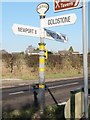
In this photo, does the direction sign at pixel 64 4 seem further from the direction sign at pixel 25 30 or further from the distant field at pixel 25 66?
the distant field at pixel 25 66

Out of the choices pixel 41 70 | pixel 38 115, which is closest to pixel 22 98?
pixel 38 115

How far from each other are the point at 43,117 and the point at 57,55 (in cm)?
2749

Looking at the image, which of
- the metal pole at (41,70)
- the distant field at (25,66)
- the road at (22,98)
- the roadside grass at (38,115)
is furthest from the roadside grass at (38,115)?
the distant field at (25,66)

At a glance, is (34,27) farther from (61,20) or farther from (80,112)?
(80,112)

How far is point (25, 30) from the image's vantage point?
647 centimetres

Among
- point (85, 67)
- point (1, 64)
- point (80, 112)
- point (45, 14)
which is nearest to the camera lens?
point (85, 67)

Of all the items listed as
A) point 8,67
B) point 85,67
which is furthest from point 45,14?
point 8,67

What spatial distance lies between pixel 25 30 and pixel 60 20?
30.4 inches

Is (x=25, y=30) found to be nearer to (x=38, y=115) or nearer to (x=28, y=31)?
(x=28, y=31)

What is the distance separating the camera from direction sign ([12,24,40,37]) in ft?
20.8

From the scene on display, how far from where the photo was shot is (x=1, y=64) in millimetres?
26703

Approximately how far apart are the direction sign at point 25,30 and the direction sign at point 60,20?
0.80 ft

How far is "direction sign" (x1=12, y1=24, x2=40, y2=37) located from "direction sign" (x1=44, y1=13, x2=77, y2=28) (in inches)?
9.6

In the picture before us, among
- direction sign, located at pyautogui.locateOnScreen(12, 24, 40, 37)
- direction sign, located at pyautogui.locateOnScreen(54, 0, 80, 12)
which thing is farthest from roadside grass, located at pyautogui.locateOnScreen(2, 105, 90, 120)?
direction sign, located at pyautogui.locateOnScreen(54, 0, 80, 12)
